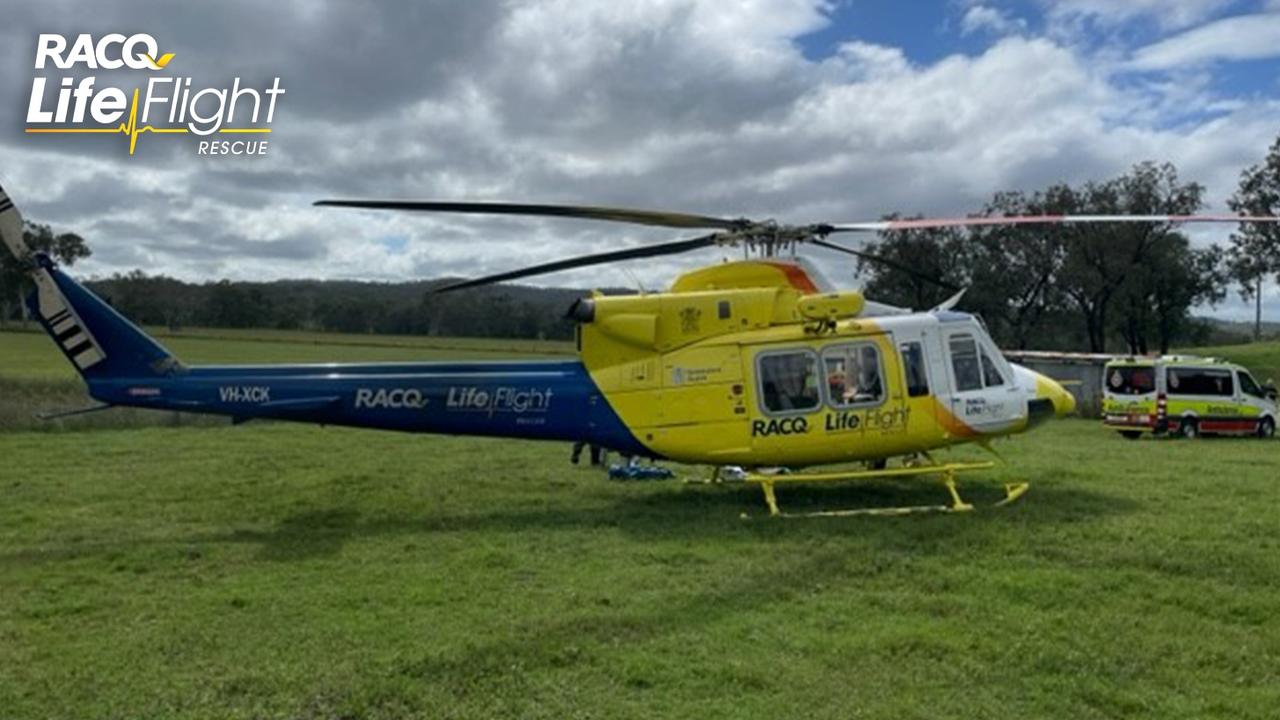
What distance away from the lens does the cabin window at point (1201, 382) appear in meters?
22.9

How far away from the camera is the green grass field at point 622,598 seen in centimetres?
535

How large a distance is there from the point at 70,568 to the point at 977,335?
9754 mm

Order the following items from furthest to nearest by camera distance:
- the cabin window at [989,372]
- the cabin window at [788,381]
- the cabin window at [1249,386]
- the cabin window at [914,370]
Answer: the cabin window at [1249,386]
the cabin window at [989,372]
the cabin window at [914,370]
the cabin window at [788,381]

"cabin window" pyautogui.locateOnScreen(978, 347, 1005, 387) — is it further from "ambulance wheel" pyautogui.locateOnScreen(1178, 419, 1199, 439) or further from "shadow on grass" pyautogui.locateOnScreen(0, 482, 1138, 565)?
"ambulance wheel" pyautogui.locateOnScreen(1178, 419, 1199, 439)

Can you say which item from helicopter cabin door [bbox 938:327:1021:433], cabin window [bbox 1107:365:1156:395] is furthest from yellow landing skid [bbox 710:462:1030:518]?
cabin window [bbox 1107:365:1156:395]

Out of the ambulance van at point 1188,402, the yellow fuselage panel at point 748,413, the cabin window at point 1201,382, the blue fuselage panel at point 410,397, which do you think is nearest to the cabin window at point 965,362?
the yellow fuselage panel at point 748,413

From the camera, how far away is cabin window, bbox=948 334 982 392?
10906 millimetres

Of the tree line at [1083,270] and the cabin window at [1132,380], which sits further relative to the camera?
the tree line at [1083,270]

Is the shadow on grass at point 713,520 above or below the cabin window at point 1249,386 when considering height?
below

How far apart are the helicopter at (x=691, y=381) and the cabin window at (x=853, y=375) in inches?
0.6

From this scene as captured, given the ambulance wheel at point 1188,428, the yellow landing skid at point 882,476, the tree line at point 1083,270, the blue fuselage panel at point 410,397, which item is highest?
the tree line at point 1083,270

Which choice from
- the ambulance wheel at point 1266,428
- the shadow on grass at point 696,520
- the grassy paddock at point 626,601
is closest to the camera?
the grassy paddock at point 626,601

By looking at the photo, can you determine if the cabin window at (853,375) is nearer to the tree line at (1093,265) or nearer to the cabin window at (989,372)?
the cabin window at (989,372)

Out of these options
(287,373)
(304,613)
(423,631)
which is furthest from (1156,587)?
(287,373)
